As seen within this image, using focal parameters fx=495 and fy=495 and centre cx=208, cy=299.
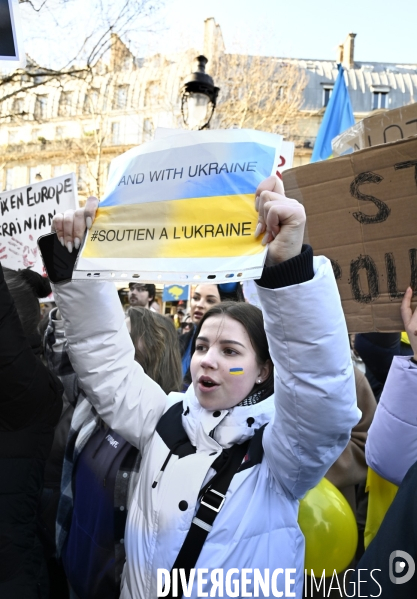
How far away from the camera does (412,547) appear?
91 centimetres

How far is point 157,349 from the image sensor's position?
2.35 metres

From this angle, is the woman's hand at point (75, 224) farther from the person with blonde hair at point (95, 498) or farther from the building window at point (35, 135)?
the building window at point (35, 135)

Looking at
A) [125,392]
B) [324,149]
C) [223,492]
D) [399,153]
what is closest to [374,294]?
[399,153]

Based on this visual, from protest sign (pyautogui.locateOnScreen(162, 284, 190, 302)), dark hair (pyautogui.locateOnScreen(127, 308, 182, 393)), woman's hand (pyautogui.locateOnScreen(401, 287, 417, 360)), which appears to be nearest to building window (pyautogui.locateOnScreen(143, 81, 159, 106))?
protest sign (pyautogui.locateOnScreen(162, 284, 190, 302))

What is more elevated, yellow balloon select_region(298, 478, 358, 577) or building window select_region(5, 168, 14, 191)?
building window select_region(5, 168, 14, 191)

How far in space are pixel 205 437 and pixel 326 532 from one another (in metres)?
0.69

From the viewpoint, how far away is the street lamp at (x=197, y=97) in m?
4.88

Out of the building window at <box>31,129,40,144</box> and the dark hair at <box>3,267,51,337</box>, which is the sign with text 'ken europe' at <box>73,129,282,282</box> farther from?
the building window at <box>31,129,40,144</box>

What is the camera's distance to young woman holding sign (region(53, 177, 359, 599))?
1.19 meters

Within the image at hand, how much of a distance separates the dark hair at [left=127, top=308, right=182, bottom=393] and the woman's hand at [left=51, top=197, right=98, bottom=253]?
3.17 feet

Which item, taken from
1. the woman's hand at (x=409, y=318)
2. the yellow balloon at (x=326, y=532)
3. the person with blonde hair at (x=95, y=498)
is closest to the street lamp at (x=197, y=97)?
the person with blonde hair at (x=95, y=498)

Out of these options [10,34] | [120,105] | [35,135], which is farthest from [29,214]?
[35,135]

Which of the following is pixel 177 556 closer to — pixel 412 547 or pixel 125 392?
pixel 125 392

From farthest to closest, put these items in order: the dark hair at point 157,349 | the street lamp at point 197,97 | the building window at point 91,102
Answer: the building window at point 91,102, the street lamp at point 197,97, the dark hair at point 157,349
